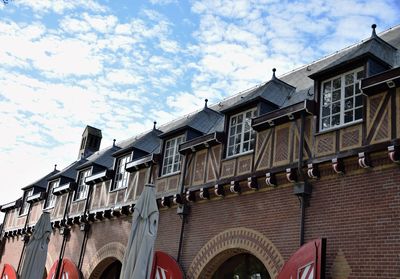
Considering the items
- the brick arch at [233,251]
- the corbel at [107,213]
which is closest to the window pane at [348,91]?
the brick arch at [233,251]

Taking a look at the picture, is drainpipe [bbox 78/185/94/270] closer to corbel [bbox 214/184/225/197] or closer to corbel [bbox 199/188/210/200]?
corbel [bbox 199/188/210/200]

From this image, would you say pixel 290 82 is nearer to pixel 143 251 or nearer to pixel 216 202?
pixel 216 202

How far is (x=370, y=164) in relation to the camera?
9.43 m

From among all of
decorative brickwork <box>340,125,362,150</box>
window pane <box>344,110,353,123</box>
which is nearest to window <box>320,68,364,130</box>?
window pane <box>344,110,353,123</box>

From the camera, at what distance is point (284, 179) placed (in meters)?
11.2

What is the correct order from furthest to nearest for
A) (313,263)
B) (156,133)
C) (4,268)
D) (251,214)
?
(4,268) < (156,133) < (251,214) < (313,263)

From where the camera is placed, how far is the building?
9.27 m

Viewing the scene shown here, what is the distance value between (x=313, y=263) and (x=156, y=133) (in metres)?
11.8

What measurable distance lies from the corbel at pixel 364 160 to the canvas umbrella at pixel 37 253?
10122 mm

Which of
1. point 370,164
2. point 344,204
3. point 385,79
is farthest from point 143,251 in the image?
point 385,79

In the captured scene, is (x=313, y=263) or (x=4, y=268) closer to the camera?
(x=313, y=263)

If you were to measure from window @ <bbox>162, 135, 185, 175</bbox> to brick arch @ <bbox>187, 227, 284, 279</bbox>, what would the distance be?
350cm

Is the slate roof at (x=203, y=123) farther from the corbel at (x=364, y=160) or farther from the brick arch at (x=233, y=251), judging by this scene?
the corbel at (x=364, y=160)

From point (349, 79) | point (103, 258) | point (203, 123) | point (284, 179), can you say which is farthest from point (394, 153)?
point (103, 258)
